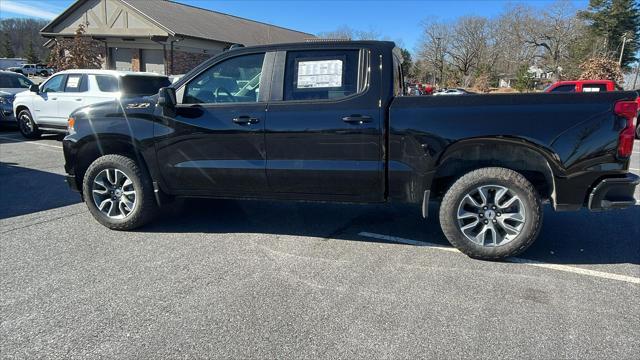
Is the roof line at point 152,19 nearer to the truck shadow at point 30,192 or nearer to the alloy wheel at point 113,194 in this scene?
the truck shadow at point 30,192

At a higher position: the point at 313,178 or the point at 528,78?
the point at 528,78

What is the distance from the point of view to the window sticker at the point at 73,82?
10.6 m

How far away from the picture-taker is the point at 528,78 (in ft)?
138

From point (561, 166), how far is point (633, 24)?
5959cm

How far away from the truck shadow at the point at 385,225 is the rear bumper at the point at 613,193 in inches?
24.6

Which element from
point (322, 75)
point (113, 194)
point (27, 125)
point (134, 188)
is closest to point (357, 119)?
point (322, 75)

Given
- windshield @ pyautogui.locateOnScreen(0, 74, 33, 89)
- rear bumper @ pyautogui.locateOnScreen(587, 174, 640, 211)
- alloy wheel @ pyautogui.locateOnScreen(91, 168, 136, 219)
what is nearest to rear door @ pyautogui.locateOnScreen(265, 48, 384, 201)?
alloy wheel @ pyautogui.locateOnScreen(91, 168, 136, 219)

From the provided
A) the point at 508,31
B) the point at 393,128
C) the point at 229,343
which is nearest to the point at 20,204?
the point at 229,343

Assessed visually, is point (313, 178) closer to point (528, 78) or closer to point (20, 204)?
point (20, 204)

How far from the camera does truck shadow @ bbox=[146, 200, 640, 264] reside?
423cm

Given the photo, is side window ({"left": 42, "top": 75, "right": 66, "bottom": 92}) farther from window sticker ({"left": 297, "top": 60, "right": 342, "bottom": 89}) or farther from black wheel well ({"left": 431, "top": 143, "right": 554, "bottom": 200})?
black wheel well ({"left": 431, "top": 143, "right": 554, "bottom": 200})

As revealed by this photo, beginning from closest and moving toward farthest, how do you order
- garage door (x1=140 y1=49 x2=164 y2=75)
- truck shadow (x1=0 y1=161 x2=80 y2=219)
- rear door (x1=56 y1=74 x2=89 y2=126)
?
truck shadow (x1=0 y1=161 x2=80 y2=219) < rear door (x1=56 y1=74 x2=89 y2=126) < garage door (x1=140 y1=49 x2=164 y2=75)

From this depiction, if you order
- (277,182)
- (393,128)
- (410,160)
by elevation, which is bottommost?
(277,182)

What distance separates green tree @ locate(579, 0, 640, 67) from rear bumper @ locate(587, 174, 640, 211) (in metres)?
54.5
